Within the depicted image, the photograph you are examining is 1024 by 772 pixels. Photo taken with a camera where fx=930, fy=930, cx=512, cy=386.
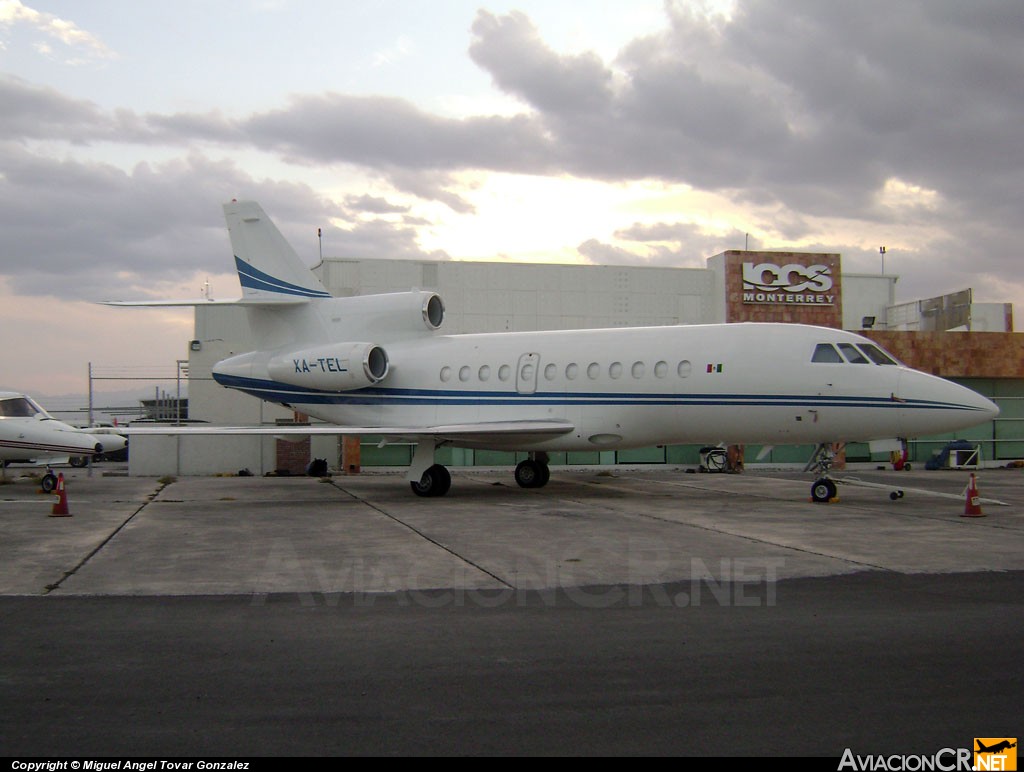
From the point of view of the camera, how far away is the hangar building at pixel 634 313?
31297mm

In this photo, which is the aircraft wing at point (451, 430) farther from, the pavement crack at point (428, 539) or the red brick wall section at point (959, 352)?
the red brick wall section at point (959, 352)

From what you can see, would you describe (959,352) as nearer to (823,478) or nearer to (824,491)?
(823,478)

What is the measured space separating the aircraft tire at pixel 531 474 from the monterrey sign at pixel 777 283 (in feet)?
45.8

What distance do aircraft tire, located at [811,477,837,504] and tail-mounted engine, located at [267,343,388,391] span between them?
952 cm

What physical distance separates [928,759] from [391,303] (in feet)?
60.9

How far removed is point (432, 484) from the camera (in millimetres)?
18938

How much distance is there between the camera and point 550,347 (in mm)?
19750

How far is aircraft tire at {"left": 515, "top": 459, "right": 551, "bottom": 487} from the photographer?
71.5 feet

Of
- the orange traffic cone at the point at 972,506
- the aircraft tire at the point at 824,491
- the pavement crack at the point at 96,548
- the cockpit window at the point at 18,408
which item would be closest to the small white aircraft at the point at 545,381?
the aircraft tire at the point at 824,491

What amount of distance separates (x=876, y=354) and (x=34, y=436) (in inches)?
693

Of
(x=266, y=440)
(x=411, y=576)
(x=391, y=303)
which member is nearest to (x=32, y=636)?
(x=411, y=576)

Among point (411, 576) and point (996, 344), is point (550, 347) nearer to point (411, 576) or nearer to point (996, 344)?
point (411, 576)

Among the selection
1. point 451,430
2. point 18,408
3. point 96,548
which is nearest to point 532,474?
point 451,430

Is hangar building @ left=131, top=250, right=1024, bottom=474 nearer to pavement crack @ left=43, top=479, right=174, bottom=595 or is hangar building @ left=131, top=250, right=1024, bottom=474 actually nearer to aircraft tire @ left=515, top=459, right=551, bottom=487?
aircraft tire @ left=515, top=459, right=551, bottom=487
